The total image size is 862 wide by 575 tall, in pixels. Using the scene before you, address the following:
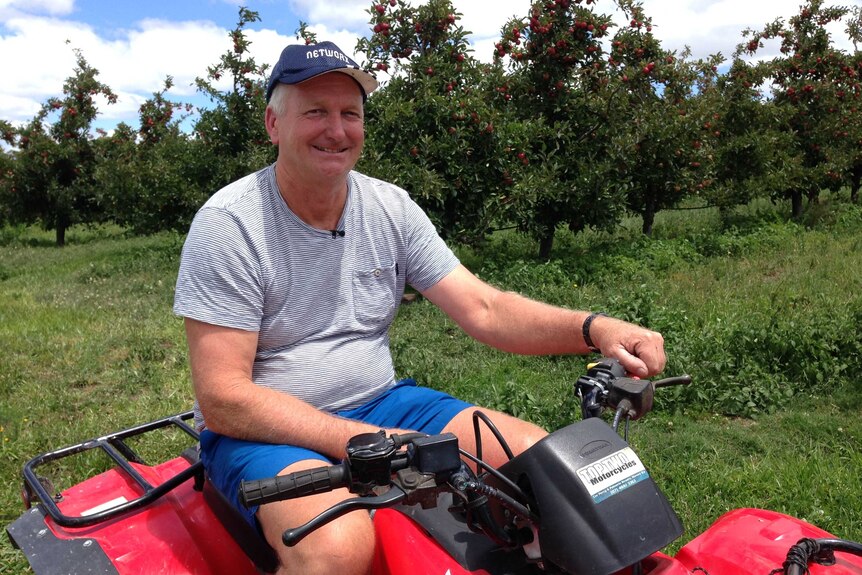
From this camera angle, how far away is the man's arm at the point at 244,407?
202 cm

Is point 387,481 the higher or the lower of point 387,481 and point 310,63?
the lower

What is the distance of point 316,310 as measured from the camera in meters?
2.35

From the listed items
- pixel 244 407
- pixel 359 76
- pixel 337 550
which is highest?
pixel 359 76

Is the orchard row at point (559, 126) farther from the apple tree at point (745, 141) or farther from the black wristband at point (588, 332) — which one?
the black wristband at point (588, 332)

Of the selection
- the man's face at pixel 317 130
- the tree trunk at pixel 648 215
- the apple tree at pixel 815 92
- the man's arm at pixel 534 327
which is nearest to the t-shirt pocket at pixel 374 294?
the man's arm at pixel 534 327

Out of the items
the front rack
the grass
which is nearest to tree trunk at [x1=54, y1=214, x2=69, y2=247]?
the grass

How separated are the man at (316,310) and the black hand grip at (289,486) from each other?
42 cm

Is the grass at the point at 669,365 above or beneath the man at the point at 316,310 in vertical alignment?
beneath

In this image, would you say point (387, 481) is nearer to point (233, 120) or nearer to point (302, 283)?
point (302, 283)

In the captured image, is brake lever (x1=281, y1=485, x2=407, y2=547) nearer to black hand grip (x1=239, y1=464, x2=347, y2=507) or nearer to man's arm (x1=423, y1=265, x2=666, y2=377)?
black hand grip (x1=239, y1=464, x2=347, y2=507)

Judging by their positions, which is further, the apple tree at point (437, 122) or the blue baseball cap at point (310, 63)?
the apple tree at point (437, 122)

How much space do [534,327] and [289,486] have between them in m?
1.29

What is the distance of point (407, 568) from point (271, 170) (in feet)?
4.58

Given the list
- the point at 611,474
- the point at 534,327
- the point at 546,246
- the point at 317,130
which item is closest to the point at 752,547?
the point at 611,474
